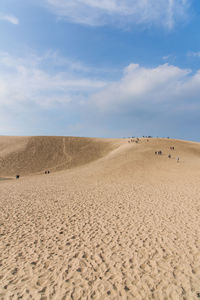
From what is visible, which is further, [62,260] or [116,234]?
[116,234]

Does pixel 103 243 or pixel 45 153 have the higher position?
pixel 45 153

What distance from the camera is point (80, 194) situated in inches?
717

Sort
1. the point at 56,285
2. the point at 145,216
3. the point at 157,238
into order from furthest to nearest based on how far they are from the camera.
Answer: the point at 145,216 → the point at 157,238 → the point at 56,285

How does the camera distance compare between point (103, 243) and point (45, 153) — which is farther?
point (45, 153)

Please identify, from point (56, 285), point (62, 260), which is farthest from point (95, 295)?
point (62, 260)

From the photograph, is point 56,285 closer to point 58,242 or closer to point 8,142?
point 58,242

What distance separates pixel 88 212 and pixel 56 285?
6.94 m

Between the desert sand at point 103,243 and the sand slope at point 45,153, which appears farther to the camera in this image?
the sand slope at point 45,153

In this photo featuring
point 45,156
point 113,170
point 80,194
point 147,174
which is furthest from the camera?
point 45,156

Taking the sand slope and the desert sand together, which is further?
the sand slope

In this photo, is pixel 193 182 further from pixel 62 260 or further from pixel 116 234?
pixel 62 260

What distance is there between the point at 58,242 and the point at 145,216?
5764mm

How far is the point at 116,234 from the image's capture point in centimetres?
936

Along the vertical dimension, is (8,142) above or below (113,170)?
→ above
